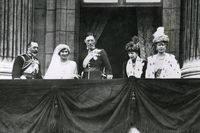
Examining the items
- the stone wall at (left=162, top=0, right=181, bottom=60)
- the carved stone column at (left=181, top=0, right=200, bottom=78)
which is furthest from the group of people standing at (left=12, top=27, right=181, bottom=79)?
the stone wall at (left=162, top=0, right=181, bottom=60)

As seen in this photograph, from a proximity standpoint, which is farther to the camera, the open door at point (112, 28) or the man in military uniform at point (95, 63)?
the open door at point (112, 28)

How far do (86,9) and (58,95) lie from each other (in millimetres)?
6451

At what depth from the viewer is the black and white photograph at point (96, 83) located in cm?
1819

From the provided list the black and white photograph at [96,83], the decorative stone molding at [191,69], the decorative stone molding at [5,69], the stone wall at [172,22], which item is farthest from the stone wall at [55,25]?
the decorative stone molding at [191,69]

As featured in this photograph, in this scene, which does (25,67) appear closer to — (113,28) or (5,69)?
(5,69)

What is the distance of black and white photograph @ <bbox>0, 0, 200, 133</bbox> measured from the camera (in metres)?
18.2

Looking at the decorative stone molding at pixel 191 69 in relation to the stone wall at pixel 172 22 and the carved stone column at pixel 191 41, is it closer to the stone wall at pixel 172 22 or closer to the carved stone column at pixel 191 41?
the carved stone column at pixel 191 41

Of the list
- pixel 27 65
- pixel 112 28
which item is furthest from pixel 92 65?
pixel 112 28

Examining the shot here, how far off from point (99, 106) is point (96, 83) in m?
0.52

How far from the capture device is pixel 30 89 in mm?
18766

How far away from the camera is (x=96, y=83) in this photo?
60.7 feet

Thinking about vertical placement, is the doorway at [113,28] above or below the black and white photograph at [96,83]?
above

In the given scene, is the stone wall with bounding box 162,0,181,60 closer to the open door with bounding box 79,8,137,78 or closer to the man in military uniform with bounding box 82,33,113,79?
the open door with bounding box 79,8,137,78

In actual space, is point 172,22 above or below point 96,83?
above
